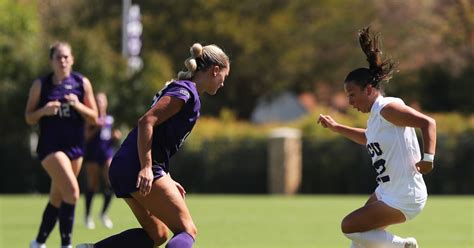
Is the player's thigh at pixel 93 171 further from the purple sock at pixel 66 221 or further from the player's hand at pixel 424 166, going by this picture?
the player's hand at pixel 424 166

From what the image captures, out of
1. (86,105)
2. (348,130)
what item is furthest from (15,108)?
(348,130)

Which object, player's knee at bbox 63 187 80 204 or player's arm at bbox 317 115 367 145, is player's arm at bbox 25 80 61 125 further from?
player's arm at bbox 317 115 367 145

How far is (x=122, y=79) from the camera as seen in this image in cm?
3197

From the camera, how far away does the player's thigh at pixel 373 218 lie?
833cm

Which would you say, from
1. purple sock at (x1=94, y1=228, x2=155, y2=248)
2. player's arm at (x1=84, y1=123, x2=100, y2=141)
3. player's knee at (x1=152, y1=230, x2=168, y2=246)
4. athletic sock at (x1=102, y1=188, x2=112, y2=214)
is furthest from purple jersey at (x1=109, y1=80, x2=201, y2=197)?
player's arm at (x1=84, y1=123, x2=100, y2=141)

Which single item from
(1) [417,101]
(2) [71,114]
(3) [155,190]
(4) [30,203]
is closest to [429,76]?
(1) [417,101]

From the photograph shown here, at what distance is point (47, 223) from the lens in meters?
11.6

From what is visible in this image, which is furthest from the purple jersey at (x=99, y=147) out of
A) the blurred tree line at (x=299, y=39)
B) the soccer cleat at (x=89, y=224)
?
the blurred tree line at (x=299, y=39)

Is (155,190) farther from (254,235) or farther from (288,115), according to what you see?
(288,115)

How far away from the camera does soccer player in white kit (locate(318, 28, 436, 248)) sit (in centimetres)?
829

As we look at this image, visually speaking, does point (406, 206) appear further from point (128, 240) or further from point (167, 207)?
point (128, 240)

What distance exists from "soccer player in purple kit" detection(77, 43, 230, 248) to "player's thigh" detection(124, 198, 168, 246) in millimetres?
28

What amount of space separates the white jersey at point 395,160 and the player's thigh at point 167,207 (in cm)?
142

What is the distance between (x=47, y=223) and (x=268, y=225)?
5570 mm
